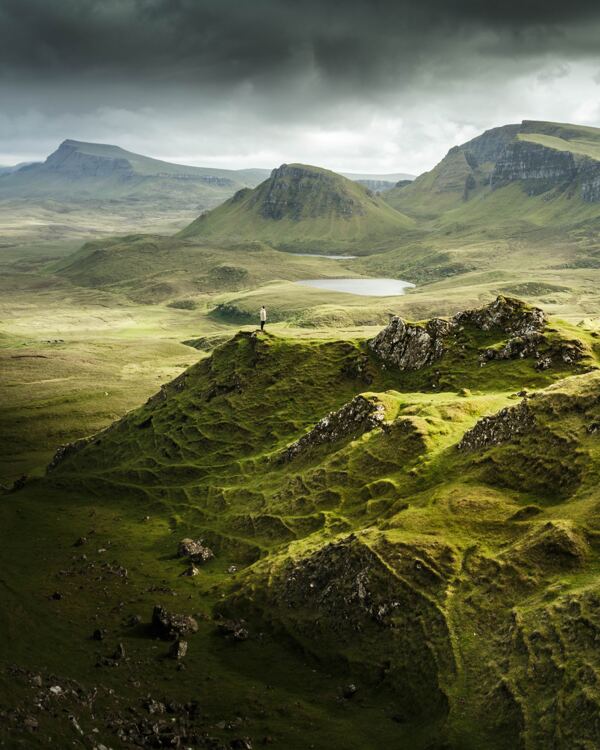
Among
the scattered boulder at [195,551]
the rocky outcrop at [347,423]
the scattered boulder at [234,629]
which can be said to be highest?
the rocky outcrop at [347,423]

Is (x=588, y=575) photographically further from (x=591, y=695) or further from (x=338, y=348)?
(x=338, y=348)

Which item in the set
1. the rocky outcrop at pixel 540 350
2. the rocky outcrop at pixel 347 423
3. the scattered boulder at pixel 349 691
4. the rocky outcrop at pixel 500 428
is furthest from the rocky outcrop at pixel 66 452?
the scattered boulder at pixel 349 691

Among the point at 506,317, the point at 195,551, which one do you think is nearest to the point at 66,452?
the point at 195,551

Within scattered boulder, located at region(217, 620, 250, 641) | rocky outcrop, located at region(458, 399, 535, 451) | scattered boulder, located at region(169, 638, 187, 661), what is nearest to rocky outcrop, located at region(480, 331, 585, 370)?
rocky outcrop, located at region(458, 399, 535, 451)

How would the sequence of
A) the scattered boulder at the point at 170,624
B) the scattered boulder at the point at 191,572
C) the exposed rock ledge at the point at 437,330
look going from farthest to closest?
the exposed rock ledge at the point at 437,330 < the scattered boulder at the point at 191,572 < the scattered boulder at the point at 170,624

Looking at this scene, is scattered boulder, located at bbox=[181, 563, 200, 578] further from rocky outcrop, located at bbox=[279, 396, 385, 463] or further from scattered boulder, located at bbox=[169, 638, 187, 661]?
rocky outcrop, located at bbox=[279, 396, 385, 463]

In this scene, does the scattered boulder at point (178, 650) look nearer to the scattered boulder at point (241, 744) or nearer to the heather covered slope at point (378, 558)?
the heather covered slope at point (378, 558)

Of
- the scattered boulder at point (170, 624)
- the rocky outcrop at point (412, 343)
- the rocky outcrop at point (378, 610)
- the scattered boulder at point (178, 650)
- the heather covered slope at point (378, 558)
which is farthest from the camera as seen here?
the rocky outcrop at point (412, 343)

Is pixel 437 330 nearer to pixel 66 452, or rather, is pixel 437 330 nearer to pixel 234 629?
pixel 234 629
